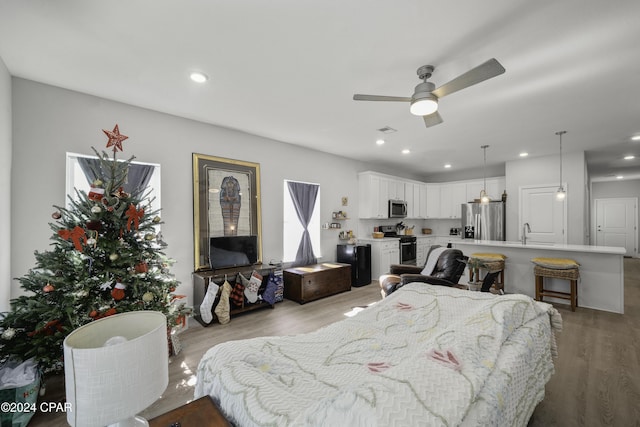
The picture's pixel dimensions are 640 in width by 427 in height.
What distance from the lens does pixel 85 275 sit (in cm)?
203

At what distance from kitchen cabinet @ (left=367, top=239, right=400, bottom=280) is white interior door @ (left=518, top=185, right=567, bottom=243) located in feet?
9.40

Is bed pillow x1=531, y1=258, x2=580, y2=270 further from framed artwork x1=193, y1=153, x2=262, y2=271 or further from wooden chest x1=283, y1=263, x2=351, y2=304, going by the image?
framed artwork x1=193, y1=153, x2=262, y2=271

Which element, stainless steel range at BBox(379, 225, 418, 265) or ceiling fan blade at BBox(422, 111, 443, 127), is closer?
ceiling fan blade at BBox(422, 111, 443, 127)

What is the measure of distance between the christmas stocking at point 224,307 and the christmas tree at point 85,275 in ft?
4.08

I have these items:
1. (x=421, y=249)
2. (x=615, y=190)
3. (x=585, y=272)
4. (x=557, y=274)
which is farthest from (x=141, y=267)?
(x=615, y=190)

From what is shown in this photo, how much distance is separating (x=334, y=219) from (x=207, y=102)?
3334 millimetres

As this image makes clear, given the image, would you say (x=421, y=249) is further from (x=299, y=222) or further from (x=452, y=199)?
(x=299, y=222)

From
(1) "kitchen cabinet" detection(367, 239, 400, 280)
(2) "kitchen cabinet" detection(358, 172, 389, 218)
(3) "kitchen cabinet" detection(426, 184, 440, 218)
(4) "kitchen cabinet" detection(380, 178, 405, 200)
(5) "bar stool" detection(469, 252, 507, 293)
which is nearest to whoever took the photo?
(5) "bar stool" detection(469, 252, 507, 293)

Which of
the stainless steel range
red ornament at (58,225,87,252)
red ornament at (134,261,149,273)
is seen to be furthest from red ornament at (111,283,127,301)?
the stainless steel range

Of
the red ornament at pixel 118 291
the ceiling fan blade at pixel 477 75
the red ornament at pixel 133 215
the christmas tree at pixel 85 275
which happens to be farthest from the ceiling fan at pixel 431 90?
the red ornament at pixel 118 291

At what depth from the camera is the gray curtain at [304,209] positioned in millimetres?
4953

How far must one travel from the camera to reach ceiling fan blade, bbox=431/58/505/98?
1.76m

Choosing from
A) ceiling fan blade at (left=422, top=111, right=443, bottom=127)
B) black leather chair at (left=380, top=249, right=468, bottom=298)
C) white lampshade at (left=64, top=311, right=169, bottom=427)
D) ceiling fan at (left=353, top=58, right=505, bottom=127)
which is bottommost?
black leather chair at (left=380, top=249, right=468, bottom=298)

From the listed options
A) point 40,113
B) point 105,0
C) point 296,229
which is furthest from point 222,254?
point 105,0
